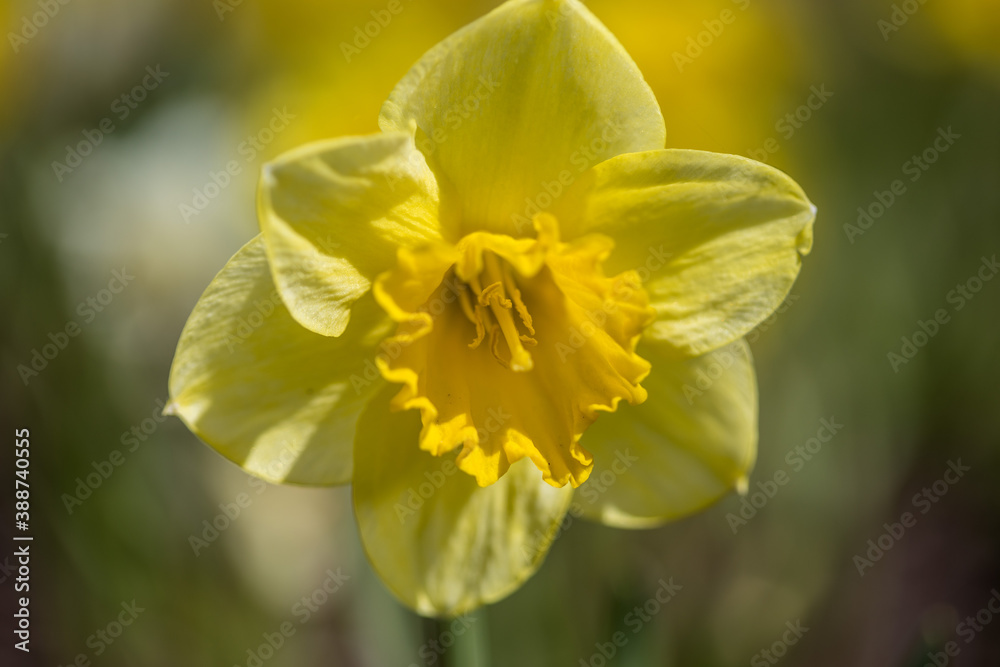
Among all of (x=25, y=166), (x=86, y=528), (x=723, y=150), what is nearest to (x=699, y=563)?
(x=723, y=150)

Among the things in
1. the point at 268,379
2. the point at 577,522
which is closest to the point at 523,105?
the point at 268,379

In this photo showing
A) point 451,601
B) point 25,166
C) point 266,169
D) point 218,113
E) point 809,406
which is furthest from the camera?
point 809,406

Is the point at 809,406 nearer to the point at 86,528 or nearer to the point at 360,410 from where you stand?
the point at 360,410

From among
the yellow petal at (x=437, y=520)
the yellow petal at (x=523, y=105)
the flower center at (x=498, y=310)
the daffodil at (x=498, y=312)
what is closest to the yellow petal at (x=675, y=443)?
the daffodil at (x=498, y=312)

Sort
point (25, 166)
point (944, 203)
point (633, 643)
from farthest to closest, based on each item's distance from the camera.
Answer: point (944, 203)
point (25, 166)
point (633, 643)

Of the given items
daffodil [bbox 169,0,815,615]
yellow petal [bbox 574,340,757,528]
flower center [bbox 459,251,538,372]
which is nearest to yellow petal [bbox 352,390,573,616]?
daffodil [bbox 169,0,815,615]

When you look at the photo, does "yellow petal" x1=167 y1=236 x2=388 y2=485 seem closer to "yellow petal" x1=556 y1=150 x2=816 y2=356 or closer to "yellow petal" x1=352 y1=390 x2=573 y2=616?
"yellow petal" x1=352 y1=390 x2=573 y2=616

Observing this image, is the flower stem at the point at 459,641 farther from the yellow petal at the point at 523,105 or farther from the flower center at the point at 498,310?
the yellow petal at the point at 523,105

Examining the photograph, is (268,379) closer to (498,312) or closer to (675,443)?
(498,312)
